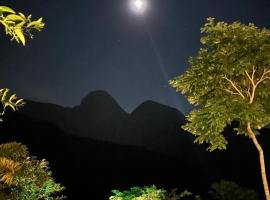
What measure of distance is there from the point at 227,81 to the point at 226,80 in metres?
0.09

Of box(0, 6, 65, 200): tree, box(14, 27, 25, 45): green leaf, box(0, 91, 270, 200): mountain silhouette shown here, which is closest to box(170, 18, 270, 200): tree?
box(0, 6, 65, 200): tree

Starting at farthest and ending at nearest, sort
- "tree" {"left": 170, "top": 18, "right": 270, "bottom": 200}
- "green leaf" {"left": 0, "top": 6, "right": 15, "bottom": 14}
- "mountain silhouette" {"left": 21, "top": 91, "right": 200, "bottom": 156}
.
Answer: "mountain silhouette" {"left": 21, "top": 91, "right": 200, "bottom": 156}
"tree" {"left": 170, "top": 18, "right": 270, "bottom": 200}
"green leaf" {"left": 0, "top": 6, "right": 15, "bottom": 14}

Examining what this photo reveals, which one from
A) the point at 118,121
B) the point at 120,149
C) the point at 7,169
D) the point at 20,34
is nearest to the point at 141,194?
the point at 7,169

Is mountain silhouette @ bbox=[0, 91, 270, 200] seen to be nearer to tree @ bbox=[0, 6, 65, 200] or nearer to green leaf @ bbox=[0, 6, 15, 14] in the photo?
tree @ bbox=[0, 6, 65, 200]

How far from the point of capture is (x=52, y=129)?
88250 mm

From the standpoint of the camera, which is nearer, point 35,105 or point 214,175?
point 214,175

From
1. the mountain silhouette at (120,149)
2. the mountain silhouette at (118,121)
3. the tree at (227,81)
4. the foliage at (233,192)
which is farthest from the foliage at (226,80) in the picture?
the mountain silhouette at (118,121)

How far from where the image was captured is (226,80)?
54.9 ft

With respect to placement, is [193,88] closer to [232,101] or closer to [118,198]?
[232,101]

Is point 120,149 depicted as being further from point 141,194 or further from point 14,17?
point 14,17

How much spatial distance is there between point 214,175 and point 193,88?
86.0 metres

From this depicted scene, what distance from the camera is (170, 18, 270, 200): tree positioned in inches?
594

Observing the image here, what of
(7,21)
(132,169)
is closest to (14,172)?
(7,21)

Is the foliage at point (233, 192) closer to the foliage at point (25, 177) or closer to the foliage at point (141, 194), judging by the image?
the foliage at point (141, 194)
